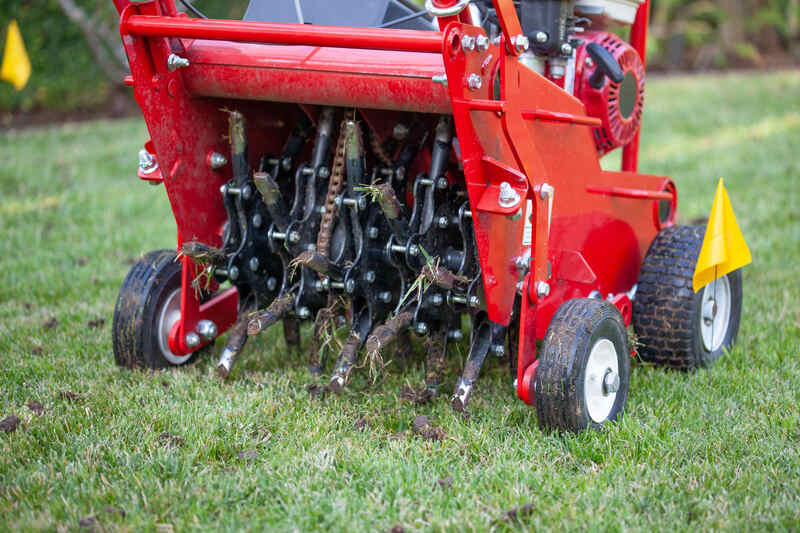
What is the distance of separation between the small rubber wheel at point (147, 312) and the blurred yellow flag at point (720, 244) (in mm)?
2332

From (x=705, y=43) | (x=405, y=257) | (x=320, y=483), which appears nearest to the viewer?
(x=320, y=483)

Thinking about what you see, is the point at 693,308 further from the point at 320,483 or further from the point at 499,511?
the point at 320,483

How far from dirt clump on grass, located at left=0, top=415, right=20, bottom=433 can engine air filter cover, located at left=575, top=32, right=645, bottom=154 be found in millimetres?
2659

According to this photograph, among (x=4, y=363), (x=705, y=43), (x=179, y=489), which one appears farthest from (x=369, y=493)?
(x=705, y=43)

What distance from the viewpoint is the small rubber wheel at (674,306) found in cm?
358

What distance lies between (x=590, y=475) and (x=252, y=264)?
5.27ft

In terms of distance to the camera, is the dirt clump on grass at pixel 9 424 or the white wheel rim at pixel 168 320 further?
the white wheel rim at pixel 168 320

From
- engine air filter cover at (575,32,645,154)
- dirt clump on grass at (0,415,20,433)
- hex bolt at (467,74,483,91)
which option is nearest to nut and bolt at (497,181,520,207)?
hex bolt at (467,74,483,91)

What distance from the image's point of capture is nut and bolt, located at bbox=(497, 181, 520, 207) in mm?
2820

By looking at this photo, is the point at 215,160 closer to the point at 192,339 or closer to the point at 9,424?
the point at 192,339

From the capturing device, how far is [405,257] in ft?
10.4

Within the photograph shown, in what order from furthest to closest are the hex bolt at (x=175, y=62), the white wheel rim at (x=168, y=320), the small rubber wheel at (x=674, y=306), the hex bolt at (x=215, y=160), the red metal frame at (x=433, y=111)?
1. the white wheel rim at (x=168, y=320)
2. the small rubber wheel at (x=674, y=306)
3. the hex bolt at (x=215, y=160)
4. the hex bolt at (x=175, y=62)
5. the red metal frame at (x=433, y=111)

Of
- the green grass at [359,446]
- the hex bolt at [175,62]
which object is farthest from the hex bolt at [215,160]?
the green grass at [359,446]

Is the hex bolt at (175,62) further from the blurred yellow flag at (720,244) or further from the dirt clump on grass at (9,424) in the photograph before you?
the blurred yellow flag at (720,244)
